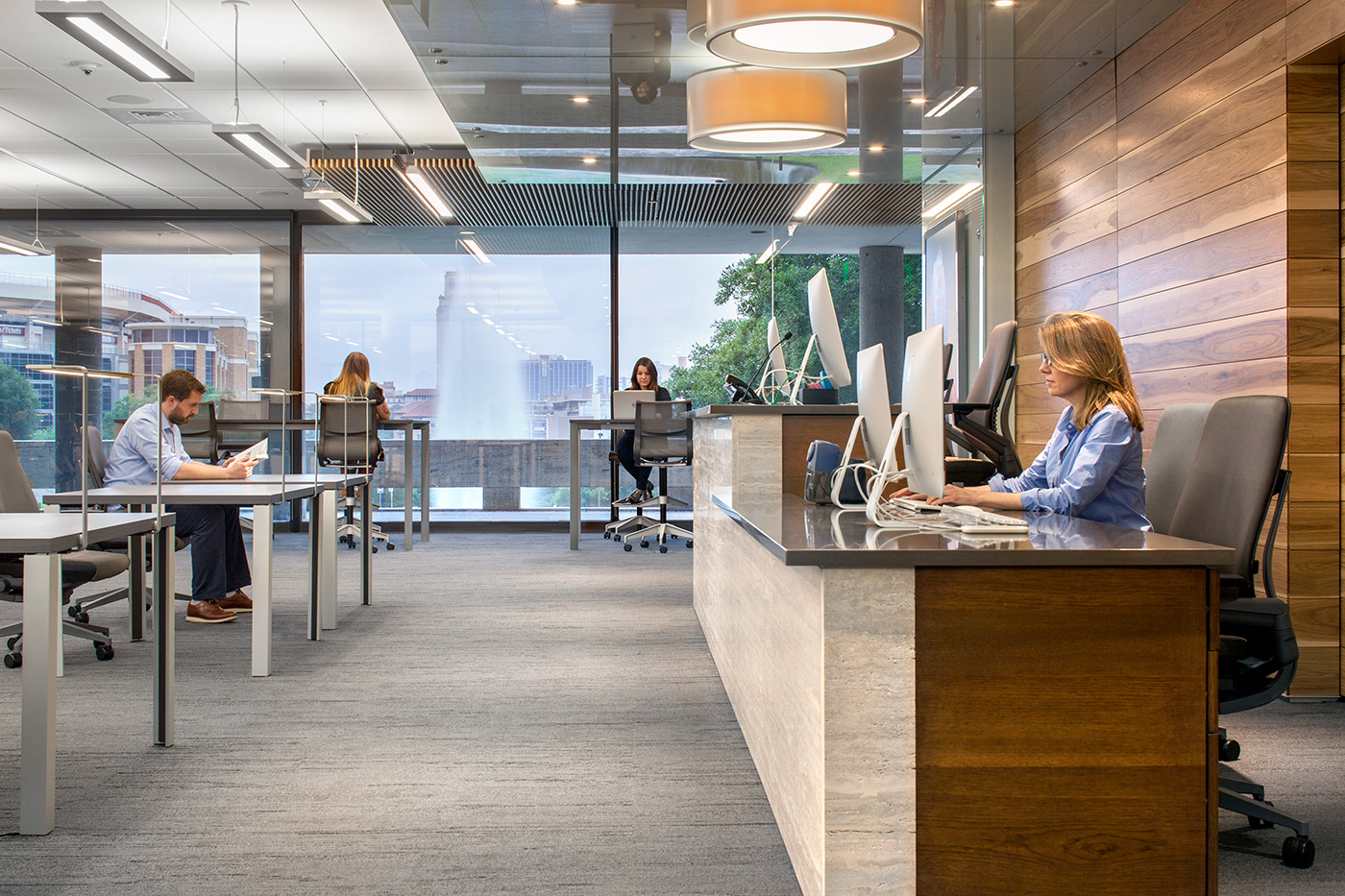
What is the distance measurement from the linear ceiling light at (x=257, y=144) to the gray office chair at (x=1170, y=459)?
16.7ft

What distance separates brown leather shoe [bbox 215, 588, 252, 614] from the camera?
5117 millimetres

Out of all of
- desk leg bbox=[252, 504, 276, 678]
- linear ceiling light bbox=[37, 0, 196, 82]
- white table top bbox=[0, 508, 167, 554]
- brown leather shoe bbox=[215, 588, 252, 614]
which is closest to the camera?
white table top bbox=[0, 508, 167, 554]

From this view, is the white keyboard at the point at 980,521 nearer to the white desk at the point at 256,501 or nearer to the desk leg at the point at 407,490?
the white desk at the point at 256,501

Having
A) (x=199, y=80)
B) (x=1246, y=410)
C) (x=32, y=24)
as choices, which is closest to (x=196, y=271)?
(x=199, y=80)

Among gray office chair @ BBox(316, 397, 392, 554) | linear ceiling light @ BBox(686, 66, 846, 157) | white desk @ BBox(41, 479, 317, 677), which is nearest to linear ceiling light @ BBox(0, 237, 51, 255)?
gray office chair @ BBox(316, 397, 392, 554)

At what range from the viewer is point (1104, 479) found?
2549mm

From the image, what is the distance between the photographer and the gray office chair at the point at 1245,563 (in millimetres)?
2127

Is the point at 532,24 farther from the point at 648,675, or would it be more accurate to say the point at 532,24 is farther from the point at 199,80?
the point at 648,675

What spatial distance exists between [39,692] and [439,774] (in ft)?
3.38

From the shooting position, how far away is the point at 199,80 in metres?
6.05

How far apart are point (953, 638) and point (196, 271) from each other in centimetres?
942

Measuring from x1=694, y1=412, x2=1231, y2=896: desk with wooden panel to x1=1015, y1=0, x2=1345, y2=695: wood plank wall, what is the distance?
7.69 ft

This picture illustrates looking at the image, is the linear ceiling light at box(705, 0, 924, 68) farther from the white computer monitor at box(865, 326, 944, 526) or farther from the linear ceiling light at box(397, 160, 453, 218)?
the linear ceiling light at box(397, 160, 453, 218)

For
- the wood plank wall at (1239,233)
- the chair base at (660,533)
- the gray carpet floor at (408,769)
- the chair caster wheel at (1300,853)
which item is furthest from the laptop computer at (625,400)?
the chair caster wheel at (1300,853)
